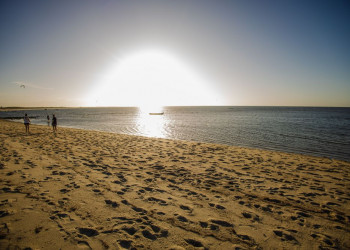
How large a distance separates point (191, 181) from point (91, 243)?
3.97m

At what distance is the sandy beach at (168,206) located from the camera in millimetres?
3502

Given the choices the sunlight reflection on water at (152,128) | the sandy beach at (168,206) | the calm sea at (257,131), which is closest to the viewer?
the sandy beach at (168,206)

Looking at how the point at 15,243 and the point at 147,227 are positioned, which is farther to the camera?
the point at 147,227

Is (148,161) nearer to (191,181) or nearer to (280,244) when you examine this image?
(191,181)

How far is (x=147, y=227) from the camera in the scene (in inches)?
152

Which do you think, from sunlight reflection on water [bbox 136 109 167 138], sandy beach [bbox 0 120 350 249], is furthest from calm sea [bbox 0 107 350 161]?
sandy beach [bbox 0 120 350 249]

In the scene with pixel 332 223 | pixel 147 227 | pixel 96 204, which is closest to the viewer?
pixel 147 227

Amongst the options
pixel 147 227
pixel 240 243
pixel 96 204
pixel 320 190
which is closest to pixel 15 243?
pixel 96 204

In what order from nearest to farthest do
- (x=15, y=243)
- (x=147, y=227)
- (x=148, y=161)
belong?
(x=15, y=243) → (x=147, y=227) → (x=148, y=161)

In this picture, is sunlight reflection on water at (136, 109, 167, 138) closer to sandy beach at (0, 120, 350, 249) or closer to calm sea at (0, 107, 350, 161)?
calm sea at (0, 107, 350, 161)

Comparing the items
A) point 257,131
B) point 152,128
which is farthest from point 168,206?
point 152,128

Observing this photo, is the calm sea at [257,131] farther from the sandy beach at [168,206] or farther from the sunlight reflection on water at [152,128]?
the sandy beach at [168,206]

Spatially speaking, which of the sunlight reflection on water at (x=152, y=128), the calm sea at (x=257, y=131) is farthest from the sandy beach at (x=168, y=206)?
the sunlight reflection on water at (x=152, y=128)

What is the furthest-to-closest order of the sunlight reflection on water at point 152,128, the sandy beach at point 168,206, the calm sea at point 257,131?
1. the sunlight reflection on water at point 152,128
2. the calm sea at point 257,131
3. the sandy beach at point 168,206
